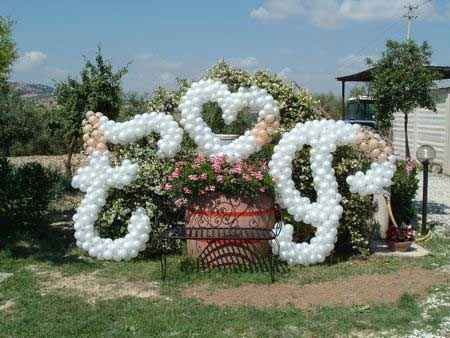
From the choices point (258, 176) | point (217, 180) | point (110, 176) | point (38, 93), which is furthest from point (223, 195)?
point (38, 93)

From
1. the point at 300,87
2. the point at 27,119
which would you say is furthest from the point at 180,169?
the point at 27,119

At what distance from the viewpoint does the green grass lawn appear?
5527mm

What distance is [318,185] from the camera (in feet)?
26.2

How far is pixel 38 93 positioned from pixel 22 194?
1348 cm

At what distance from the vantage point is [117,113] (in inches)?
517

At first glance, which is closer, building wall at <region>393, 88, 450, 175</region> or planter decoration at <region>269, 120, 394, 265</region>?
planter decoration at <region>269, 120, 394, 265</region>

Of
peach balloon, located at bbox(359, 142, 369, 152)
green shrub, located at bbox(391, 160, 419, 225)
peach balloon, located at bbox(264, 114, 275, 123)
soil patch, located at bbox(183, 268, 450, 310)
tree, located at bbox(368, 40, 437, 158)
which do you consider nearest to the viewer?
soil patch, located at bbox(183, 268, 450, 310)

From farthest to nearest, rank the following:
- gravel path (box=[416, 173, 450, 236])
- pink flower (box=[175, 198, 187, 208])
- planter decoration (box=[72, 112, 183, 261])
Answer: gravel path (box=[416, 173, 450, 236]) → planter decoration (box=[72, 112, 183, 261]) → pink flower (box=[175, 198, 187, 208])

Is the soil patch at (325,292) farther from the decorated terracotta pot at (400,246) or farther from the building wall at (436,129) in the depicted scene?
the building wall at (436,129)

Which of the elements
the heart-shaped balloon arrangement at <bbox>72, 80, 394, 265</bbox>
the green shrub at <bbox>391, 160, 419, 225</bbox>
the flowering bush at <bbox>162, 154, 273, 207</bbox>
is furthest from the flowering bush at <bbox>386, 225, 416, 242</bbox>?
the flowering bush at <bbox>162, 154, 273, 207</bbox>

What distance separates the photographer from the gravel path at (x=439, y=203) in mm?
10901

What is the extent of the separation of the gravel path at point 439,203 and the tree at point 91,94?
665 cm

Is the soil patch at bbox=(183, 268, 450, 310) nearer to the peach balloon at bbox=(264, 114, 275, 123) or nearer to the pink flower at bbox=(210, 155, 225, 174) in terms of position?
the pink flower at bbox=(210, 155, 225, 174)

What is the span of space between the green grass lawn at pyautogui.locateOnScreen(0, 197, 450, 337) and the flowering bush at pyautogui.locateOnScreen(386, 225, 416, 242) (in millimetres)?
915
